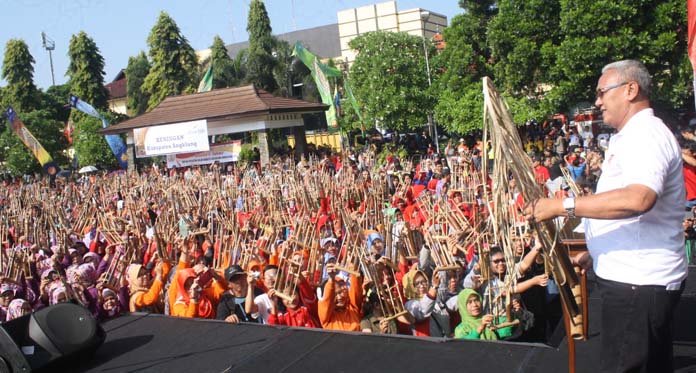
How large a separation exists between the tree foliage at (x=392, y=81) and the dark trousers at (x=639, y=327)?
1964 cm

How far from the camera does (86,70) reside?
120ft

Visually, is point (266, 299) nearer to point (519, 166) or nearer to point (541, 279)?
point (541, 279)

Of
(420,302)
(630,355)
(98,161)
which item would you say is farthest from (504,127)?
(98,161)

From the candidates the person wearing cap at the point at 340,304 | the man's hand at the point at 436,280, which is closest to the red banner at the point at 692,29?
the man's hand at the point at 436,280

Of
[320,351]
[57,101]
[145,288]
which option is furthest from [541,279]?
[57,101]

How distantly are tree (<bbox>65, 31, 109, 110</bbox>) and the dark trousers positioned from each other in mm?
37708

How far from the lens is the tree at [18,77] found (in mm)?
35969

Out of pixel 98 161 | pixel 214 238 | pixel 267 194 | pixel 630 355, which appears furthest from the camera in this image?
pixel 98 161

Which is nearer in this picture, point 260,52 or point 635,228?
point 635,228

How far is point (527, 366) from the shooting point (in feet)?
11.4

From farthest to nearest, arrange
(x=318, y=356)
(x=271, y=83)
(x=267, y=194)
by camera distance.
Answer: (x=271, y=83)
(x=267, y=194)
(x=318, y=356)

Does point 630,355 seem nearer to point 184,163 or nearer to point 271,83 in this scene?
point 184,163

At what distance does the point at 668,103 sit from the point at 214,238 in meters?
11.6

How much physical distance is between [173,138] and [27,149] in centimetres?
1265
